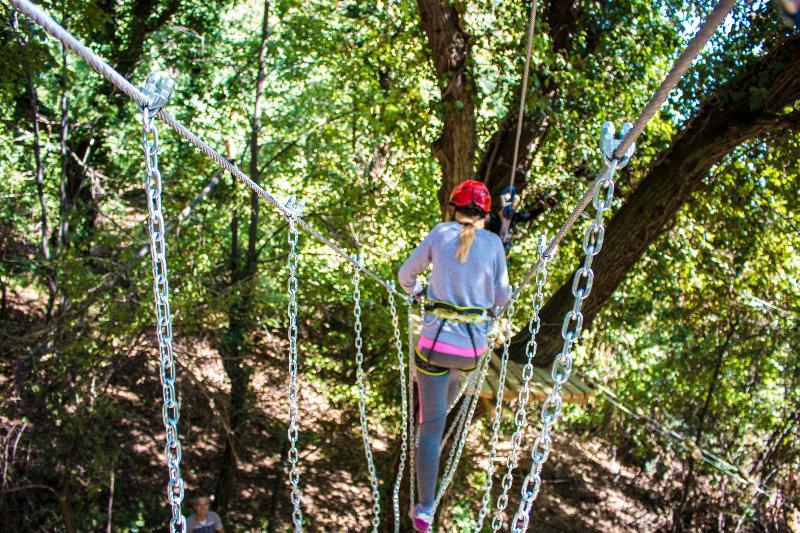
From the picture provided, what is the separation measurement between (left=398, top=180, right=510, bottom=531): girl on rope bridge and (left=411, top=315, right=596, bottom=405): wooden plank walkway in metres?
0.82

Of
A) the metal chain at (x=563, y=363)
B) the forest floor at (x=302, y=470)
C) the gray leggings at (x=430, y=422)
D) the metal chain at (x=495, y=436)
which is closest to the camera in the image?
the metal chain at (x=563, y=363)

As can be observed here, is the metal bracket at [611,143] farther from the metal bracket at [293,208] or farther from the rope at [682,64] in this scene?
the metal bracket at [293,208]

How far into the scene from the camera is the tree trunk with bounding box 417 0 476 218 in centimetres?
419

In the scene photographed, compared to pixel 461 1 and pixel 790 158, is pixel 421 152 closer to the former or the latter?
pixel 461 1

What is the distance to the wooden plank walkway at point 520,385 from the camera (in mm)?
3592

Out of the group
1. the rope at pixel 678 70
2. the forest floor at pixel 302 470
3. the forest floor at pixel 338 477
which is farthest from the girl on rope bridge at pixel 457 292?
the forest floor at pixel 338 477

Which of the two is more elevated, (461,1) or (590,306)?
(461,1)

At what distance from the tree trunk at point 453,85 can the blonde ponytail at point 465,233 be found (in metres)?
1.74

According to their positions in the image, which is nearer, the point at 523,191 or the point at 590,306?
the point at 590,306

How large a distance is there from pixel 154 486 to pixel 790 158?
6.38 m

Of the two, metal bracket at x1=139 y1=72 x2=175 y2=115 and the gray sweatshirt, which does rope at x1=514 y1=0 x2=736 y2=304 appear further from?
the gray sweatshirt

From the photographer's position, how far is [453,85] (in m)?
4.21

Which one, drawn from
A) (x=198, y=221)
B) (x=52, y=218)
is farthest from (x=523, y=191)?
(x=52, y=218)

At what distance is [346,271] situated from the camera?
20.4ft
